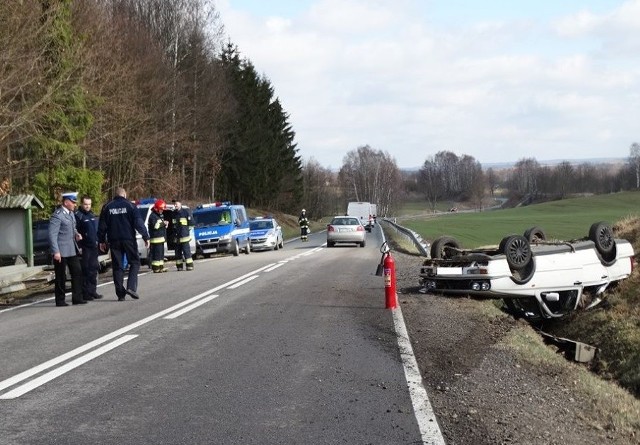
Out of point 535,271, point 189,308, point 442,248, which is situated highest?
point 442,248

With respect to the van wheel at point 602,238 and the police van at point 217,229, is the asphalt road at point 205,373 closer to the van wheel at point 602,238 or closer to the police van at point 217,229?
the van wheel at point 602,238

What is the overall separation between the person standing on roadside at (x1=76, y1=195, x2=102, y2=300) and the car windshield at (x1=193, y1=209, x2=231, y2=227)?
551 inches

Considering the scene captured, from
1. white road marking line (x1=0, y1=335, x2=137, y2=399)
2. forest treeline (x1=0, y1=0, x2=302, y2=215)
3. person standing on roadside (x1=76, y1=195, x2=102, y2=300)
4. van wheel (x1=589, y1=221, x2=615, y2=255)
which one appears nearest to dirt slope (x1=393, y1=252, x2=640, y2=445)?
white road marking line (x1=0, y1=335, x2=137, y2=399)

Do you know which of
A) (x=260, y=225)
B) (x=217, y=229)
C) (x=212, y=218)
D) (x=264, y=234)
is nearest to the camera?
(x=217, y=229)

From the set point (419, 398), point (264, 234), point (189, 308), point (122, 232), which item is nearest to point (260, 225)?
point (264, 234)

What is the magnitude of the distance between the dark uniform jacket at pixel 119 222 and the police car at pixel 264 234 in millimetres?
19601

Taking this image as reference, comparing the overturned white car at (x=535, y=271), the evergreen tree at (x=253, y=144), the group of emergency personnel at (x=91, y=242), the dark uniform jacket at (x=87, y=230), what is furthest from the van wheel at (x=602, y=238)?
the evergreen tree at (x=253, y=144)

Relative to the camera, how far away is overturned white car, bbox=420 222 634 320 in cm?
1220

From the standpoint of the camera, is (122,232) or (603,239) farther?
(603,239)

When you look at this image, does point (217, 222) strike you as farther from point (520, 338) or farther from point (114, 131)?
point (520, 338)

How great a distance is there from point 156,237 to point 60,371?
11.3 meters

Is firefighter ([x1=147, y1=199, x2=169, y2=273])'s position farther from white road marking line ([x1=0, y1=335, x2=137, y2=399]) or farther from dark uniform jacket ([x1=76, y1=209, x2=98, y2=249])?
white road marking line ([x1=0, y1=335, x2=137, y2=399])

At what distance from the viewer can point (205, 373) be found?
6.51 m

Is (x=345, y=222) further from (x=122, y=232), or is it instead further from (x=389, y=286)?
(x=389, y=286)
